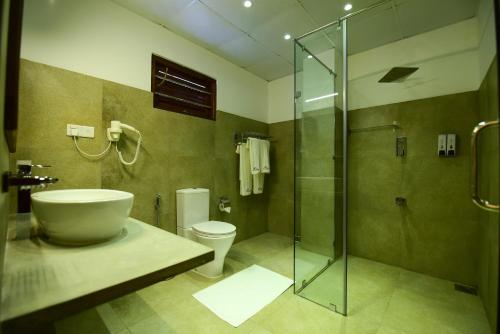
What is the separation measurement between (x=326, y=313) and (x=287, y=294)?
321 millimetres

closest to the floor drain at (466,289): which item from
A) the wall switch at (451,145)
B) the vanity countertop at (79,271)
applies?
the wall switch at (451,145)

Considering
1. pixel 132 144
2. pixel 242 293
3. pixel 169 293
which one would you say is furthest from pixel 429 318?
pixel 132 144

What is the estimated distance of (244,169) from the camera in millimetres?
2789

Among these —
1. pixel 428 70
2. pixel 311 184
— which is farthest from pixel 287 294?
pixel 428 70

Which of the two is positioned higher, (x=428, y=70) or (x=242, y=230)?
(x=428, y=70)

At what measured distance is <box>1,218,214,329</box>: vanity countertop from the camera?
45 centimetres

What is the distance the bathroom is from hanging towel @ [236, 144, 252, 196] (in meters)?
0.14

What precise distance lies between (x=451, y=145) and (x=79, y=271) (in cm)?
265

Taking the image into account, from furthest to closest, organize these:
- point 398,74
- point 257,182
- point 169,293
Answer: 1. point 257,182
2. point 398,74
3. point 169,293

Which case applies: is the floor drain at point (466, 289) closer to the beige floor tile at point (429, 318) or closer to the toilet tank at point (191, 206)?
the beige floor tile at point (429, 318)

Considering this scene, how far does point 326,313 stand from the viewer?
156 centimetres

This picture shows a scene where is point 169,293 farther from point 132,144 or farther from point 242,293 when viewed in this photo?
point 132,144

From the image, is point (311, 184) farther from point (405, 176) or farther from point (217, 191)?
point (217, 191)

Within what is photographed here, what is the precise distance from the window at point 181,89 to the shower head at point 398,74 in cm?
184
